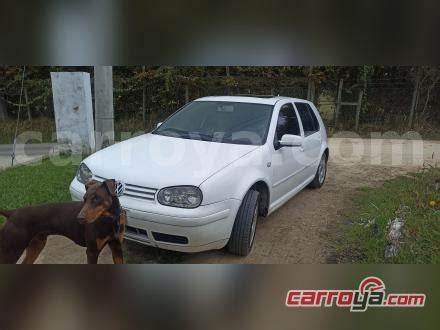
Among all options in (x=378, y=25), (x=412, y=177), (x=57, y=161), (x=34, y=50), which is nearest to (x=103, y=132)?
(x=57, y=161)

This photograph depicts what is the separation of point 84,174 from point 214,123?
701 mm

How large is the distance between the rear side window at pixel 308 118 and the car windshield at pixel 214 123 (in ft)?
0.55

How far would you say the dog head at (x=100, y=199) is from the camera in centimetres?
146

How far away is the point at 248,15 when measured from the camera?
1435 mm

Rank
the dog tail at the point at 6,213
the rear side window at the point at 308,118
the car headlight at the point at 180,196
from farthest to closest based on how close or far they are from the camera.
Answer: the rear side window at the point at 308,118 → the dog tail at the point at 6,213 → the car headlight at the point at 180,196

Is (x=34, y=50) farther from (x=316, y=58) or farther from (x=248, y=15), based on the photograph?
(x=316, y=58)

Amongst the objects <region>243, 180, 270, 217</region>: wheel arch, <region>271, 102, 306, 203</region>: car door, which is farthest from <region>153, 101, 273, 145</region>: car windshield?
<region>243, 180, 270, 217</region>: wheel arch

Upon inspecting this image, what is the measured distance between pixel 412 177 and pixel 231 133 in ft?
3.19

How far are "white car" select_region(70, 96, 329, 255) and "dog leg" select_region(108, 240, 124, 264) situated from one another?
0.29 feet

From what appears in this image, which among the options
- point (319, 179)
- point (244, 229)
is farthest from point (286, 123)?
point (244, 229)

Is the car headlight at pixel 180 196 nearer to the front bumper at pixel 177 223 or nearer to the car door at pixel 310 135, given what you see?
the front bumper at pixel 177 223

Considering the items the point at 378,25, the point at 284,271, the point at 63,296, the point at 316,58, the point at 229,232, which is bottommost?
the point at 63,296

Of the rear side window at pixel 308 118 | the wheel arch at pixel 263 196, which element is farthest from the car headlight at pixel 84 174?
the rear side window at pixel 308 118

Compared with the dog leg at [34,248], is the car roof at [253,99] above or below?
above
